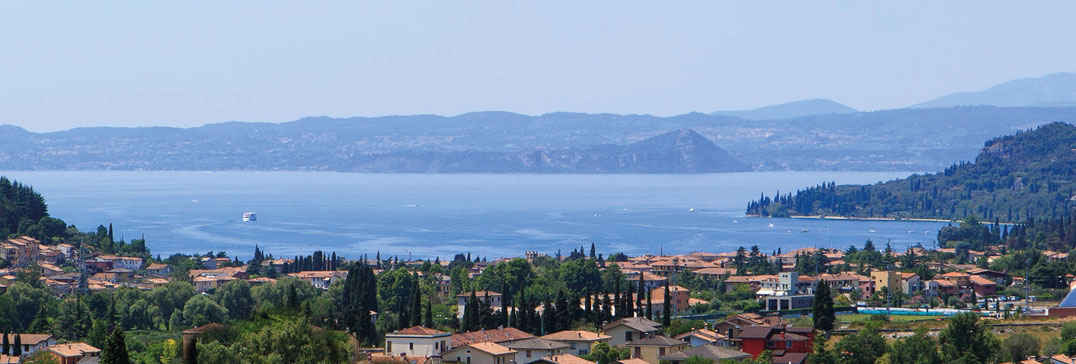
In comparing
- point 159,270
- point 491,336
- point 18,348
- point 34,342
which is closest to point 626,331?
point 491,336

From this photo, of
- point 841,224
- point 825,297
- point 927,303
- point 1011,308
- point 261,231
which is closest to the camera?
point 825,297

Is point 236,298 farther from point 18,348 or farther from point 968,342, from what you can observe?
point 968,342

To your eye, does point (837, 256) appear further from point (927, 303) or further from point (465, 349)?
point (465, 349)

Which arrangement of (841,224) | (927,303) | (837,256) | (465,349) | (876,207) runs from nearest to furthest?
(465,349) < (927,303) < (837,256) < (841,224) < (876,207)

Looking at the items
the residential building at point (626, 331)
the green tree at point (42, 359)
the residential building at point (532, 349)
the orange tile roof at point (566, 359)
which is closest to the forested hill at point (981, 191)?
the residential building at point (626, 331)

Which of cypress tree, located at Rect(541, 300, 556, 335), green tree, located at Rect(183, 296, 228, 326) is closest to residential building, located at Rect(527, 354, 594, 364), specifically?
cypress tree, located at Rect(541, 300, 556, 335)

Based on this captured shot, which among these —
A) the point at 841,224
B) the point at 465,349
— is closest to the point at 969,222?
the point at 841,224
